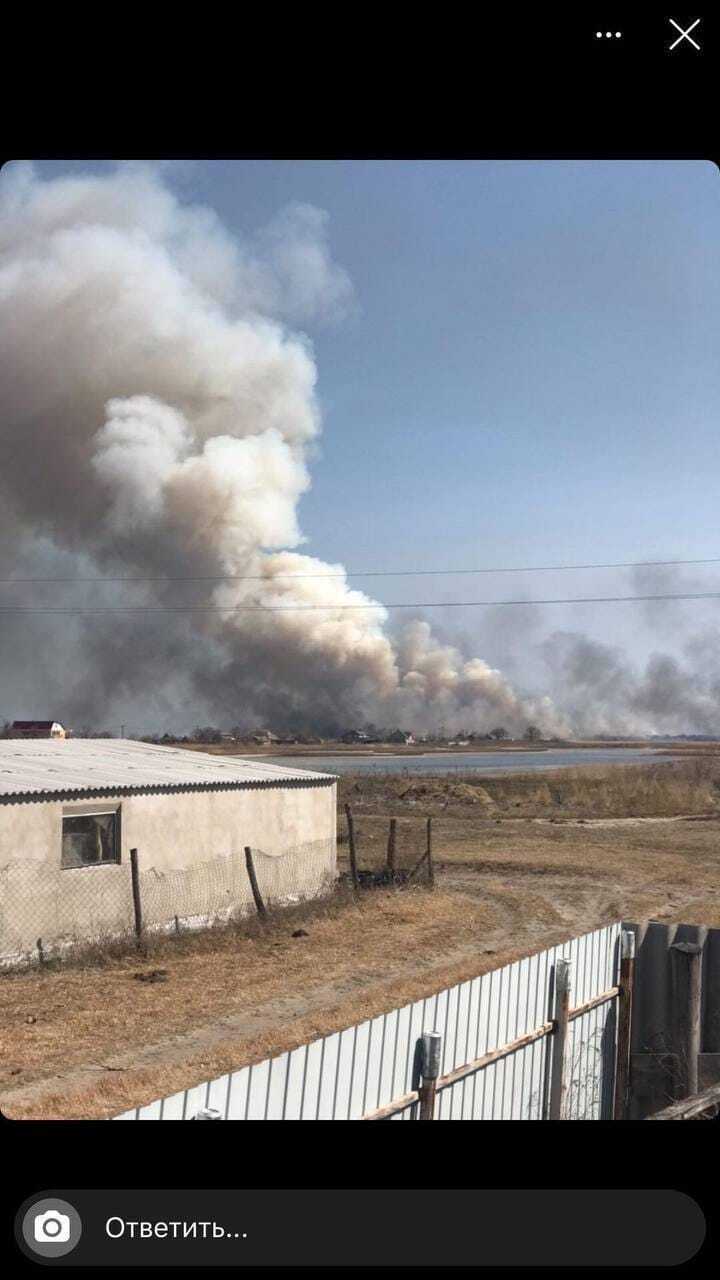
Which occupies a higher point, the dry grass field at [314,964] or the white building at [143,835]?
Result: the white building at [143,835]

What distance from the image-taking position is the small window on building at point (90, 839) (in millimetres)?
13695

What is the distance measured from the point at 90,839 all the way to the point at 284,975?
3.56 meters

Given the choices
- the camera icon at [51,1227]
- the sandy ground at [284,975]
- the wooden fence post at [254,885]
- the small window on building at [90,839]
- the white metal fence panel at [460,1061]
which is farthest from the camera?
the wooden fence post at [254,885]

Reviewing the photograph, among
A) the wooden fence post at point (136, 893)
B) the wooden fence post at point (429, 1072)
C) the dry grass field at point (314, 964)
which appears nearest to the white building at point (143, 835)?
the wooden fence post at point (136, 893)

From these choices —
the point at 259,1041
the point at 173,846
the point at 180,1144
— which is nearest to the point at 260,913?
the point at 173,846

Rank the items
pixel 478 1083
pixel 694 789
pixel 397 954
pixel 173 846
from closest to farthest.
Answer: pixel 478 1083, pixel 397 954, pixel 173 846, pixel 694 789

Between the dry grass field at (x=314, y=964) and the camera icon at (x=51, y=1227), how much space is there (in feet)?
20.5

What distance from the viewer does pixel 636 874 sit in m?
21.3

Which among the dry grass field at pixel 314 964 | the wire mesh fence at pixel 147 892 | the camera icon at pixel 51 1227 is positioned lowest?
the dry grass field at pixel 314 964

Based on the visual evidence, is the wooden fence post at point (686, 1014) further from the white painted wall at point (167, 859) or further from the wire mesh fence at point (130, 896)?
the white painted wall at point (167, 859)

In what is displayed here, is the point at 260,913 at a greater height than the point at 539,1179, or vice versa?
the point at 539,1179

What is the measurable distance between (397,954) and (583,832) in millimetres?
18473

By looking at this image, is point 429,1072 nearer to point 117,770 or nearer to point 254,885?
point 254,885

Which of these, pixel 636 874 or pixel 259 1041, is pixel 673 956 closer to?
pixel 259 1041
